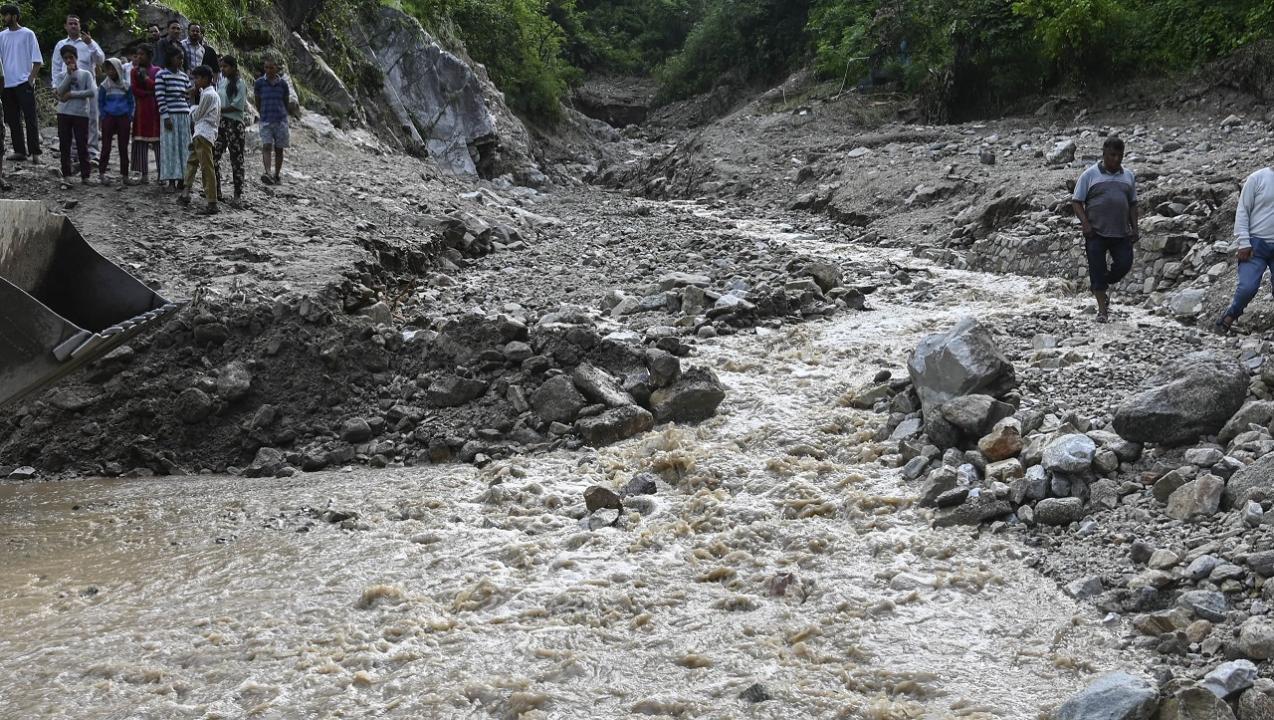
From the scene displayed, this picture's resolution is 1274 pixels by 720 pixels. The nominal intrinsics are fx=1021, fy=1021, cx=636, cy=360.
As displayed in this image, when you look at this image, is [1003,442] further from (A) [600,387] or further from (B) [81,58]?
(B) [81,58]

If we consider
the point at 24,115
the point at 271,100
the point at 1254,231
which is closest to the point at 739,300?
the point at 1254,231

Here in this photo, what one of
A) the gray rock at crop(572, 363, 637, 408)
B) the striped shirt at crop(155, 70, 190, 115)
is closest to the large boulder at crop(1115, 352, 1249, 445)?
the gray rock at crop(572, 363, 637, 408)

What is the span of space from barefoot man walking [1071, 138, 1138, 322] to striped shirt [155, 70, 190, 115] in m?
8.81

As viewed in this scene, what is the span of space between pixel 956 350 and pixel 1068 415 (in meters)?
0.88

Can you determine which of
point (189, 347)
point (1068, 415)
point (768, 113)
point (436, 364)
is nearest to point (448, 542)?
point (436, 364)

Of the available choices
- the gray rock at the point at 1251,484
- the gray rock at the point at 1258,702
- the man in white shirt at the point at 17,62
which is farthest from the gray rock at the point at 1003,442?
the man in white shirt at the point at 17,62

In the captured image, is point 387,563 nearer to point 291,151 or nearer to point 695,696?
point 695,696

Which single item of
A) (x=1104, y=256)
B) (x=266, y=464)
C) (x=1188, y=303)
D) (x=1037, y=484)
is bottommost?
(x=266, y=464)

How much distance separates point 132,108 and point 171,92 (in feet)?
1.82

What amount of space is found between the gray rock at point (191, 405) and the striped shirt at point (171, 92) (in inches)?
182

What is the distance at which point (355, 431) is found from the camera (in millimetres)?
7441

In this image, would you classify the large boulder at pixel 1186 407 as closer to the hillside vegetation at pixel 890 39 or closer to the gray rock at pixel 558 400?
the gray rock at pixel 558 400

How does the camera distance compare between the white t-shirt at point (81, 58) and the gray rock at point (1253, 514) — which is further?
the white t-shirt at point (81, 58)

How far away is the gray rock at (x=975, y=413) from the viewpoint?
21.0ft
